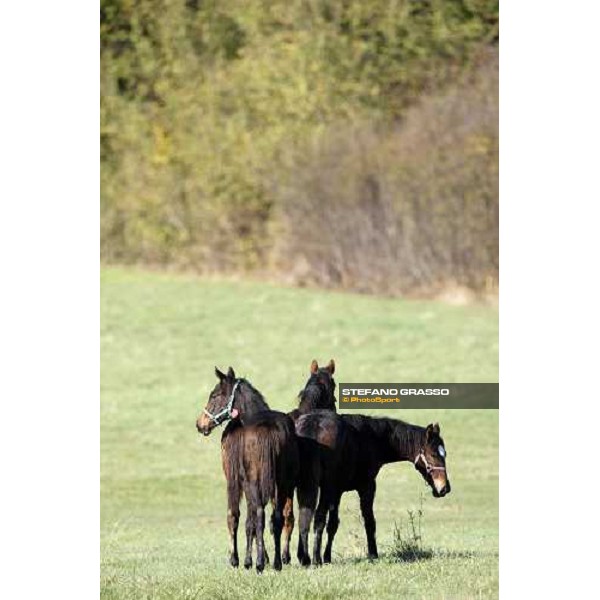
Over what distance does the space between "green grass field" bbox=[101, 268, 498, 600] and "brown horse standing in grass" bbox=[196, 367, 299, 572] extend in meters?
0.22

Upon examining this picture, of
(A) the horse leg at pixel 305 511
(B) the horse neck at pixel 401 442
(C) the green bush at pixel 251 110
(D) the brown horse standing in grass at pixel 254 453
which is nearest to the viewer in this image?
(D) the brown horse standing in grass at pixel 254 453

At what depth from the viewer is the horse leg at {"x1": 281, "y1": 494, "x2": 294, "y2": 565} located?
7863mm

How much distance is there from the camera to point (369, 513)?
8.20 metres

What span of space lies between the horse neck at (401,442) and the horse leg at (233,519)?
2.85 ft

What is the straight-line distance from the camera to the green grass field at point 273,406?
8180 mm

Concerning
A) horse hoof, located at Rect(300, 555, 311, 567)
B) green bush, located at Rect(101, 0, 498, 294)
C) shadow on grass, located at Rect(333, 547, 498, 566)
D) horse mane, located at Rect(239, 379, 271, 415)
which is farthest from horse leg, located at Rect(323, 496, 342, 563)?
green bush, located at Rect(101, 0, 498, 294)

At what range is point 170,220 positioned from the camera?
18109 millimetres

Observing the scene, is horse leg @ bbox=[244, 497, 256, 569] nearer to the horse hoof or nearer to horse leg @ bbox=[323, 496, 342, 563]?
the horse hoof

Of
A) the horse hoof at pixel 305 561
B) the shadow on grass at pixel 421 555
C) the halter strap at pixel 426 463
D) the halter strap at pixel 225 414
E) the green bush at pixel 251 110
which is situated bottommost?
the shadow on grass at pixel 421 555

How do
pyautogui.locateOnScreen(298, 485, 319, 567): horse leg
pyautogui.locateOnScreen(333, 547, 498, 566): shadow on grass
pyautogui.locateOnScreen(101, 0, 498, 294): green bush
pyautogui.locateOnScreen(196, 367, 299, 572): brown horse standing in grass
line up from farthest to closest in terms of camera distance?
pyautogui.locateOnScreen(101, 0, 498, 294): green bush → pyautogui.locateOnScreen(333, 547, 498, 566): shadow on grass → pyautogui.locateOnScreen(298, 485, 319, 567): horse leg → pyautogui.locateOnScreen(196, 367, 299, 572): brown horse standing in grass

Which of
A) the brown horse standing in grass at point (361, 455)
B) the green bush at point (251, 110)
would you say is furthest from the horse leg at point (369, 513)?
the green bush at point (251, 110)

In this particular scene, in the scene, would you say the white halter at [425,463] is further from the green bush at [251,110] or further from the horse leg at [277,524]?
the green bush at [251,110]
